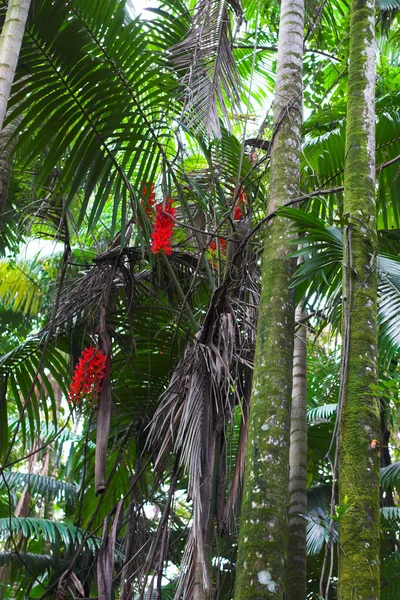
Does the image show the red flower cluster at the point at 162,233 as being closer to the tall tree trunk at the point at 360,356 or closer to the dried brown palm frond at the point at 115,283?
the dried brown palm frond at the point at 115,283

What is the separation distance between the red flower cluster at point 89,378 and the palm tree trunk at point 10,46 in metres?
1.40

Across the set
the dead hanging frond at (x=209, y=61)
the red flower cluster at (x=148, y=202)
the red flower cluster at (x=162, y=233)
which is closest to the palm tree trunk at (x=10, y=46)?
the red flower cluster at (x=162, y=233)

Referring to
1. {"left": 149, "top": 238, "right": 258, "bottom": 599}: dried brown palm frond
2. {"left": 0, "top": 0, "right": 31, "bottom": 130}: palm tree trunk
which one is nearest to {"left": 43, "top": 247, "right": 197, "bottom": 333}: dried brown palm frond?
{"left": 149, "top": 238, "right": 258, "bottom": 599}: dried brown palm frond

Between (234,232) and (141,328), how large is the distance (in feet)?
3.80

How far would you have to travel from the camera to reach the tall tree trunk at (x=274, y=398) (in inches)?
86.7

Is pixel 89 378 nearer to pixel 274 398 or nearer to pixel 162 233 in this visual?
pixel 162 233

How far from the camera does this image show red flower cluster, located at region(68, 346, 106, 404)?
3.49 metres

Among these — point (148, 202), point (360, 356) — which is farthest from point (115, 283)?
point (360, 356)

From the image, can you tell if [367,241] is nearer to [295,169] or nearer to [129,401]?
[295,169]

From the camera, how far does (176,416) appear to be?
11.1ft

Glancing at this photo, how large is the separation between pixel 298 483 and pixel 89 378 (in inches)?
57.8

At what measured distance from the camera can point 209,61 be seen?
447 centimetres

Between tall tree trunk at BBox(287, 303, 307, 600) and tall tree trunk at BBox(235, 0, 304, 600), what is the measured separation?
2.43 ft

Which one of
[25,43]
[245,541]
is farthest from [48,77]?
[245,541]
